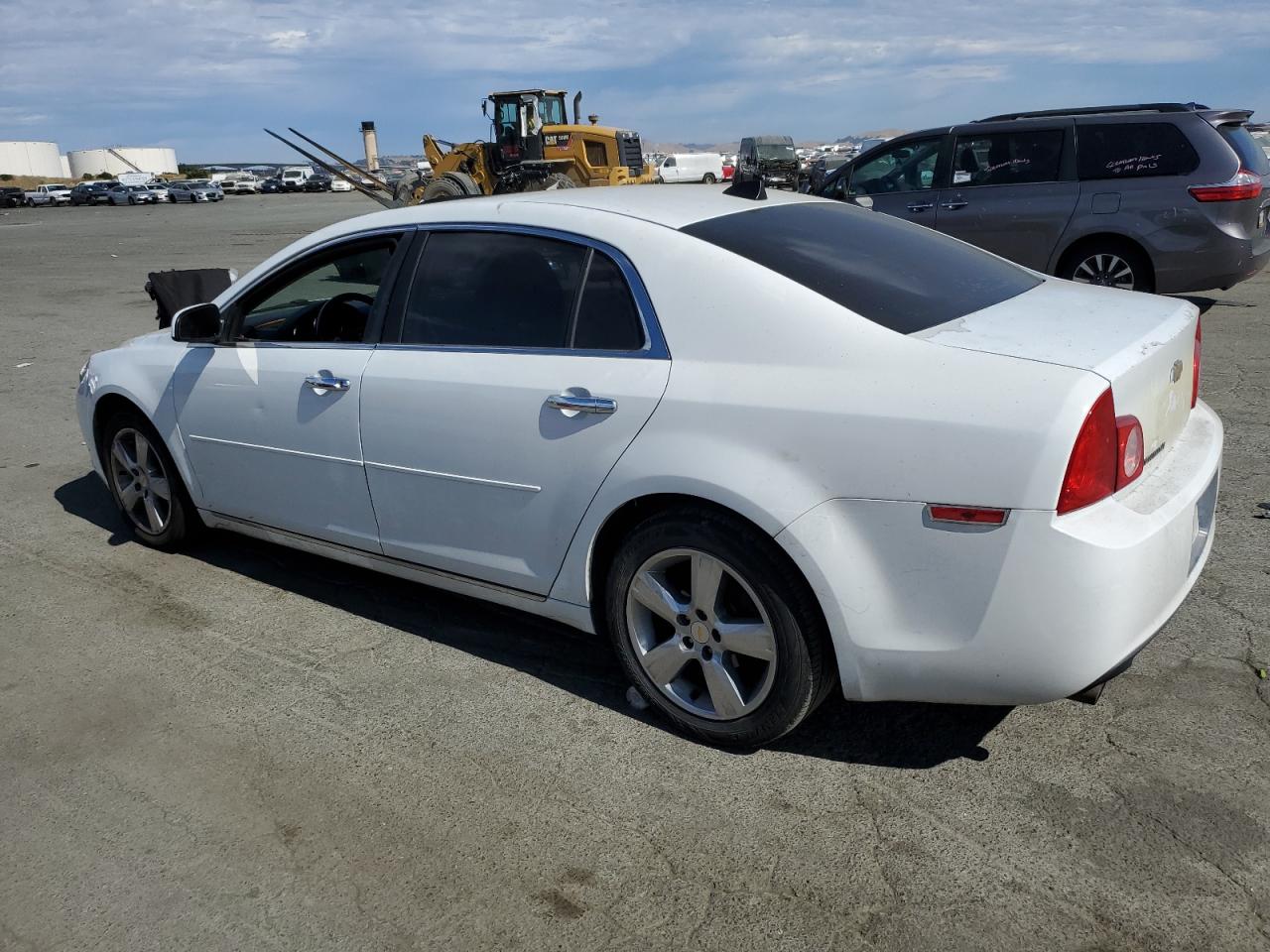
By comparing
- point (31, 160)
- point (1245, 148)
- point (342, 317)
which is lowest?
point (342, 317)

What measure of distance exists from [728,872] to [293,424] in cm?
243

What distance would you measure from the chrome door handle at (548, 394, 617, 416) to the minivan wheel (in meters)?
7.30

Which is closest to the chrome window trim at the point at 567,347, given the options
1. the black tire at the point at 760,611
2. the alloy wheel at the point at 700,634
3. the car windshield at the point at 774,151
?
the black tire at the point at 760,611

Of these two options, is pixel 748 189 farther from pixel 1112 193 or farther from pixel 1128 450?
pixel 1112 193

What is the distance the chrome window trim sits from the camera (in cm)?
325

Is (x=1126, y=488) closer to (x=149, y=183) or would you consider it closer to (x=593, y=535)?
(x=593, y=535)

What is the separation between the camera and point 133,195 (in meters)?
60.4

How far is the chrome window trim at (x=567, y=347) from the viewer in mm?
3246

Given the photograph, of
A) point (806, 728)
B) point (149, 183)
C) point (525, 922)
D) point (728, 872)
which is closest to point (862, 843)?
point (728, 872)

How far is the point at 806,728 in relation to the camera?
133 inches

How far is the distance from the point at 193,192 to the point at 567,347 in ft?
209

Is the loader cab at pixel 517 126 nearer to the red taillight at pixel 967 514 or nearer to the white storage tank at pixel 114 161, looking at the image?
the red taillight at pixel 967 514

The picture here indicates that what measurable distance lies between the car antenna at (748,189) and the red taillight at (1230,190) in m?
6.70

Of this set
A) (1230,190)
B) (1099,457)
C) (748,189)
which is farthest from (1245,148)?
(1099,457)
